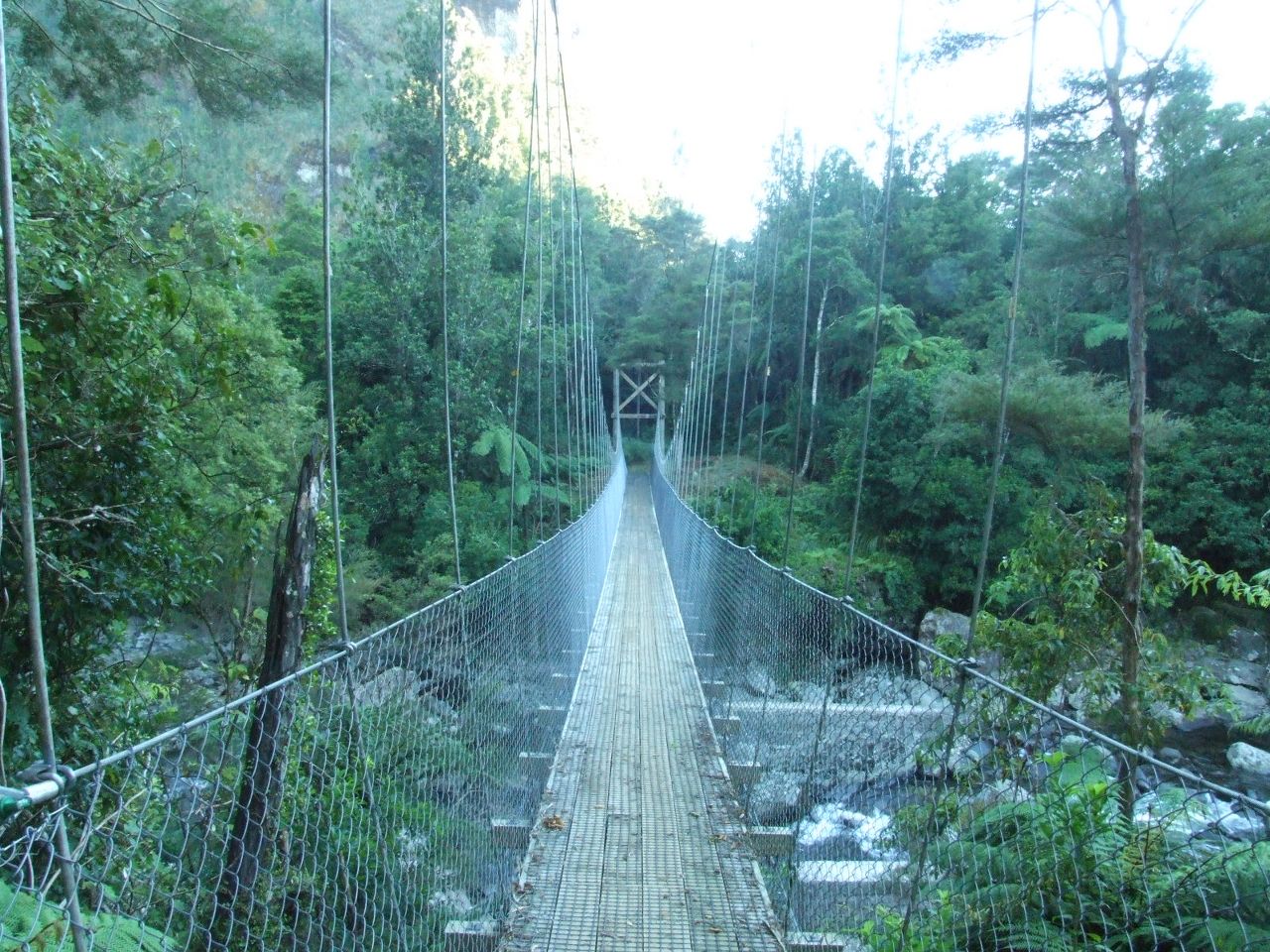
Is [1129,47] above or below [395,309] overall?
above

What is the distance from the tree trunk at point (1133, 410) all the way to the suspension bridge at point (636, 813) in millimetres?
1949

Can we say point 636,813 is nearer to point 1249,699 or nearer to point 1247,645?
point 1249,699

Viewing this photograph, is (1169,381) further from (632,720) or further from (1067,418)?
(632,720)

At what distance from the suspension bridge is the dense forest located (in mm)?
663

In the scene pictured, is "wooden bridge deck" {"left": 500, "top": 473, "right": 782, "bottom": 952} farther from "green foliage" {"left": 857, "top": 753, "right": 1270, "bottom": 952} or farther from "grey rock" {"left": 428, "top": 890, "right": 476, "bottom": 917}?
"green foliage" {"left": 857, "top": 753, "right": 1270, "bottom": 952}

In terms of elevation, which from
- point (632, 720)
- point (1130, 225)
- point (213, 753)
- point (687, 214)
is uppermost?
point (687, 214)

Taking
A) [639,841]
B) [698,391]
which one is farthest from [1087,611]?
[698,391]

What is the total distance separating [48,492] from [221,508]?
222 cm

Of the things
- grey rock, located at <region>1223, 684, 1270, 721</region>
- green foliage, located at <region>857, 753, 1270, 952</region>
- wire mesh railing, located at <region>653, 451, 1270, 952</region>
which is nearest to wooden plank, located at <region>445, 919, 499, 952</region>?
wire mesh railing, located at <region>653, 451, 1270, 952</region>

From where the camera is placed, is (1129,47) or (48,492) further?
(1129,47)

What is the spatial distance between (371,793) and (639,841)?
1.13m

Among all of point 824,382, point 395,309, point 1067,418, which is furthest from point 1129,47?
point 824,382

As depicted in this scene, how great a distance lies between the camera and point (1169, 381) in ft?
26.8

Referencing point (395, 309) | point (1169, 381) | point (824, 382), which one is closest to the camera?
point (1169, 381)
